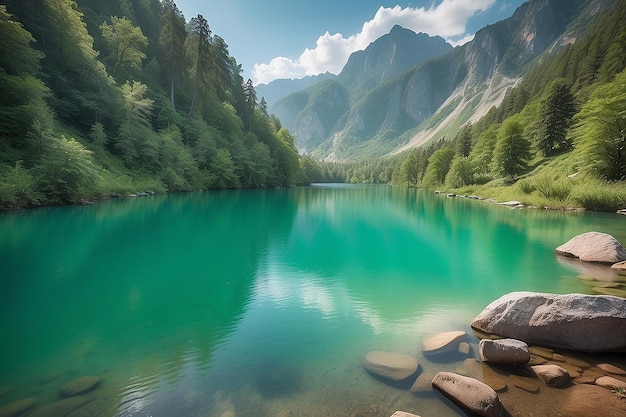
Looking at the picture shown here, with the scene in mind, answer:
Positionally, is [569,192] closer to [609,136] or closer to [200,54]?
[609,136]

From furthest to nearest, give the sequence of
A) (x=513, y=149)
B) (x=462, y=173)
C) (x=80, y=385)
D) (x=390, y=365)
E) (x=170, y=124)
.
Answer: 1. (x=462, y=173)
2. (x=513, y=149)
3. (x=170, y=124)
4. (x=390, y=365)
5. (x=80, y=385)

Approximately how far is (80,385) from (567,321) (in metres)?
8.97

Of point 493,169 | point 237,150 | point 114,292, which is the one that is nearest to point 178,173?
point 237,150

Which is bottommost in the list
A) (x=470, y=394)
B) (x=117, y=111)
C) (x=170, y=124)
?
(x=470, y=394)

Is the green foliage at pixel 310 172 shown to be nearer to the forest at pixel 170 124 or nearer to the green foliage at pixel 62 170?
the forest at pixel 170 124

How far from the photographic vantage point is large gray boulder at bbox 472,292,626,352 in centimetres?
594

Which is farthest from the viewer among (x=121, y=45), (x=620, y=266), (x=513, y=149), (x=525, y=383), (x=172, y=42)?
(x=172, y=42)

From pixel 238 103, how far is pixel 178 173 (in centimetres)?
3722

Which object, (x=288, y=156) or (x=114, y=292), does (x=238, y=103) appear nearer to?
(x=288, y=156)

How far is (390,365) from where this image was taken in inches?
220

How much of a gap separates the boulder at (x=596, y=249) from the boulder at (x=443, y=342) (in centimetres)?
1045

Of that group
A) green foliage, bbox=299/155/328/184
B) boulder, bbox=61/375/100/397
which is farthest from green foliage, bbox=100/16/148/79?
green foliage, bbox=299/155/328/184

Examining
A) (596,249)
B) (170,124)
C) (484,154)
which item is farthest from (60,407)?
(484,154)

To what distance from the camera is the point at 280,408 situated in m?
4.51
